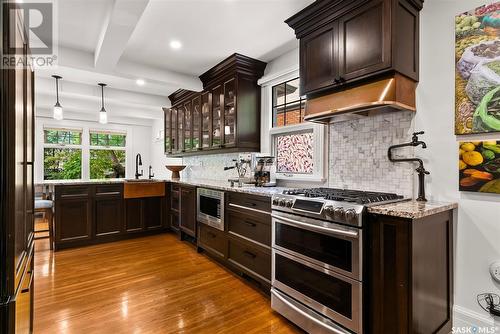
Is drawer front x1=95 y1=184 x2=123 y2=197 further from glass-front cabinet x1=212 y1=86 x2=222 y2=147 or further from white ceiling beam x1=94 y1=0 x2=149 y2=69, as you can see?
white ceiling beam x1=94 y1=0 x2=149 y2=69

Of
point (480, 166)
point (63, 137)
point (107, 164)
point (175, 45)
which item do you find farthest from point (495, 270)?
point (63, 137)

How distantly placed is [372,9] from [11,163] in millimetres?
2268

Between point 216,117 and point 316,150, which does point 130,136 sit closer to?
point 216,117

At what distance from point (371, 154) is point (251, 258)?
151 cm

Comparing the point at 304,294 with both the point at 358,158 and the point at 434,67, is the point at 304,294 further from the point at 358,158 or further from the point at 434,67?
the point at 434,67

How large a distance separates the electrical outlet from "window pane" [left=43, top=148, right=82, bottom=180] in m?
7.50

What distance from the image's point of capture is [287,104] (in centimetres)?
333

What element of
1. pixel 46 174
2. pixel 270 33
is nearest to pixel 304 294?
pixel 270 33

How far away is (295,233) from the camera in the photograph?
6.68 feet

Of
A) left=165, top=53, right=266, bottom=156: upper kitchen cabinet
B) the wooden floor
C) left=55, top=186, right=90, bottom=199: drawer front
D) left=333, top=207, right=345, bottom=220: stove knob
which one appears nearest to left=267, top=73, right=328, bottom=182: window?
left=165, top=53, right=266, bottom=156: upper kitchen cabinet

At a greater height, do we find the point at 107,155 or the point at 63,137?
the point at 63,137

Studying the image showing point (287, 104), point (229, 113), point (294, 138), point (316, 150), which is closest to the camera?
point (316, 150)

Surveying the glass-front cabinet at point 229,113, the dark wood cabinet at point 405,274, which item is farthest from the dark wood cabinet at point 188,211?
the dark wood cabinet at point 405,274

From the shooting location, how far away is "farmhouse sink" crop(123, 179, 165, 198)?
4234 mm
